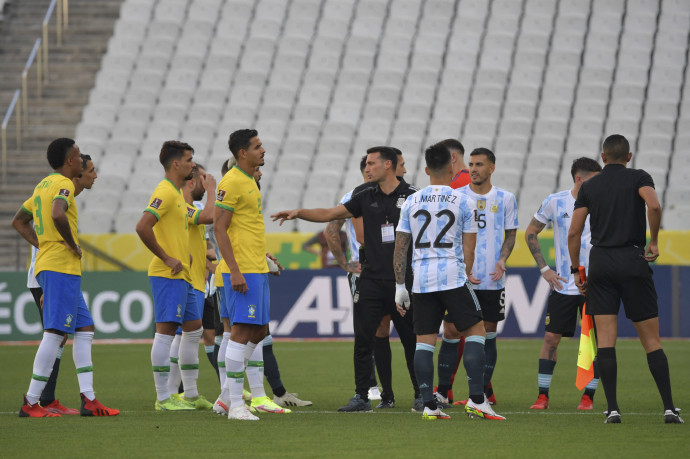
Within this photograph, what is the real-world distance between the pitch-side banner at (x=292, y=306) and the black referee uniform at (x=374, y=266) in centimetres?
834

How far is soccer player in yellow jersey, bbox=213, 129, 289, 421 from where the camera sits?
318 inches

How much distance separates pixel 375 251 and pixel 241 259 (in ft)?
4.16

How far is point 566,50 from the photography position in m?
25.4

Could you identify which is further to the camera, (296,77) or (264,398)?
(296,77)

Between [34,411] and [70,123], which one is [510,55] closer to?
[70,123]

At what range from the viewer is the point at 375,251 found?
28.9ft

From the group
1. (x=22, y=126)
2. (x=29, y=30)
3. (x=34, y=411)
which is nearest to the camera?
(x=34, y=411)

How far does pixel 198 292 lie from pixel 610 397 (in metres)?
3.74

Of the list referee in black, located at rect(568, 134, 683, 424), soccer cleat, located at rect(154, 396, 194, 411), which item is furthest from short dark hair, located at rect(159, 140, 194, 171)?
referee in black, located at rect(568, 134, 683, 424)

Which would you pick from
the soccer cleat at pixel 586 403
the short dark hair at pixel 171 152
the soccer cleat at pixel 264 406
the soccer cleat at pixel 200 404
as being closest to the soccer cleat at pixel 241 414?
the soccer cleat at pixel 264 406

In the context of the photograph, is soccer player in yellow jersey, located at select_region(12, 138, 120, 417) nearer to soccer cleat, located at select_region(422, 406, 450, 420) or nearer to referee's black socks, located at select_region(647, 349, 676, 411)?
soccer cleat, located at select_region(422, 406, 450, 420)

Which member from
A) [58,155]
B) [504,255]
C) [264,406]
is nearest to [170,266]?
[58,155]

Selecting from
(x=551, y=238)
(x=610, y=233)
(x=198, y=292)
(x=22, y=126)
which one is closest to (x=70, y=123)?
(x=22, y=126)

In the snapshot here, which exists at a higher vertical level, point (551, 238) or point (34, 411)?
point (551, 238)
